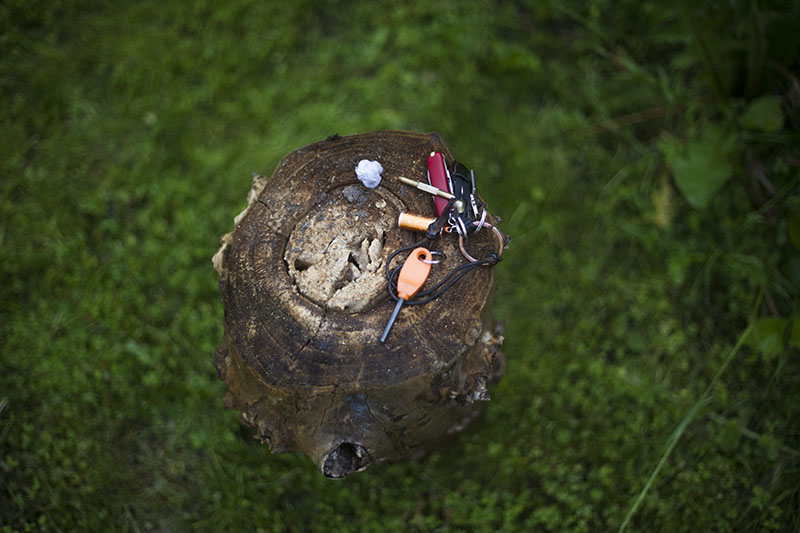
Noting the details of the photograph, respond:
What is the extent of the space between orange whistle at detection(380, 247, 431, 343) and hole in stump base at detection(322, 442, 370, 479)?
393mm

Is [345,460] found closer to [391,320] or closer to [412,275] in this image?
[391,320]

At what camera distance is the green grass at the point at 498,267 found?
2.54 metres

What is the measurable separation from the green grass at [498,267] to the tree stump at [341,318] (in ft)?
2.65

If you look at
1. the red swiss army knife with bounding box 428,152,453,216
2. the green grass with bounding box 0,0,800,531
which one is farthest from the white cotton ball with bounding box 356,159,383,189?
the green grass with bounding box 0,0,800,531

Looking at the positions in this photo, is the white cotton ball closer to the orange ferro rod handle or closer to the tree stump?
the tree stump

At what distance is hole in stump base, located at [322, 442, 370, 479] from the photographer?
182cm

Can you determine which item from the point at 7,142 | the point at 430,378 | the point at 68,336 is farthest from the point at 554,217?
the point at 7,142

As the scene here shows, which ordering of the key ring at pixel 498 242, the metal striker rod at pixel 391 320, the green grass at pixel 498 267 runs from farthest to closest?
the green grass at pixel 498 267, the key ring at pixel 498 242, the metal striker rod at pixel 391 320

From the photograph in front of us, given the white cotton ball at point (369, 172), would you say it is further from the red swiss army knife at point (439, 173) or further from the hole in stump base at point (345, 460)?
the hole in stump base at point (345, 460)

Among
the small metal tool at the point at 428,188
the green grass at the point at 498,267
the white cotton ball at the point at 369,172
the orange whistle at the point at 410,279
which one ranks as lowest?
the green grass at the point at 498,267

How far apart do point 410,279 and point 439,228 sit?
0.68 feet

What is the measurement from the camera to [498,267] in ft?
9.75

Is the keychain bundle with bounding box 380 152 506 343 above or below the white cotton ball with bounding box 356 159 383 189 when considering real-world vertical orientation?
below

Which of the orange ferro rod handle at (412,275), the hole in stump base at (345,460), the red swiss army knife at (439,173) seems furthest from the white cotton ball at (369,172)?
the hole in stump base at (345,460)
